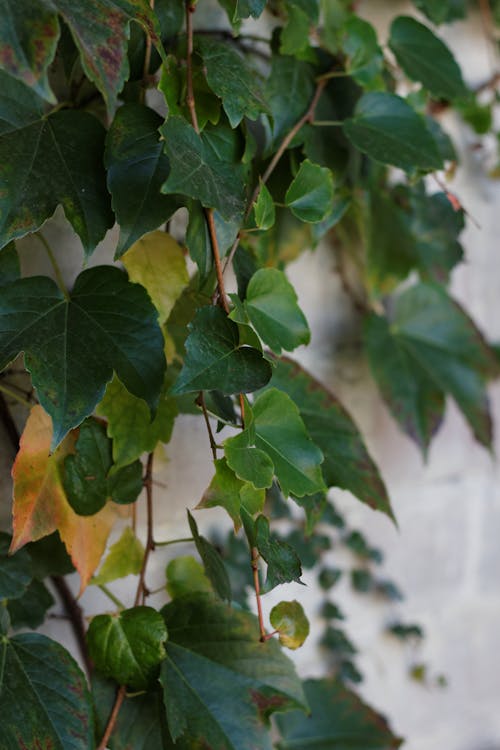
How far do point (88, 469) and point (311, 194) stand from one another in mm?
229

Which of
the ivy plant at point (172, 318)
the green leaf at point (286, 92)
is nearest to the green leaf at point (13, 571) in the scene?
the ivy plant at point (172, 318)

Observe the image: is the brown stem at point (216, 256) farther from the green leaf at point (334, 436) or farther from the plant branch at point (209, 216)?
the green leaf at point (334, 436)

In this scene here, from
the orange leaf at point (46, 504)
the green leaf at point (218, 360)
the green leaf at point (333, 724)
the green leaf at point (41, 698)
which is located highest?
the green leaf at point (218, 360)

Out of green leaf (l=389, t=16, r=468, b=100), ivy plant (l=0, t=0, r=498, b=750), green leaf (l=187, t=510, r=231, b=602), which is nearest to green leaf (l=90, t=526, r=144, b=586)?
ivy plant (l=0, t=0, r=498, b=750)

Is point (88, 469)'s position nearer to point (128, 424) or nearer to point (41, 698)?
point (128, 424)

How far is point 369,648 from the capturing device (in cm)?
96

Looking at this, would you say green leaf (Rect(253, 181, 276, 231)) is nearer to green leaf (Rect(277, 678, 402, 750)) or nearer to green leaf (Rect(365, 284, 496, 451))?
green leaf (Rect(365, 284, 496, 451))

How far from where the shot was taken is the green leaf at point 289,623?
1.56 feet

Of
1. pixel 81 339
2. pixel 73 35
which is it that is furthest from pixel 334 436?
pixel 73 35

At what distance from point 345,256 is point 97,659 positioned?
18.5 inches

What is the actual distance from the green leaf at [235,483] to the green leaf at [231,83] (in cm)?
19

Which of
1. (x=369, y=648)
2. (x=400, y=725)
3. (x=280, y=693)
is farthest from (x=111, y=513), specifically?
(x=400, y=725)

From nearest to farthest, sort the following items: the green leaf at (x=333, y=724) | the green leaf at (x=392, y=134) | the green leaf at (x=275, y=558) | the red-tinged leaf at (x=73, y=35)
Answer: the red-tinged leaf at (x=73, y=35)
the green leaf at (x=275, y=558)
the green leaf at (x=392, y=134)
the green leaf at (x=333, y=724)

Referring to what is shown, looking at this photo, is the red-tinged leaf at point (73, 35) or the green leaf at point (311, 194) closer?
the red-tinged leaf at point (73, 35)
